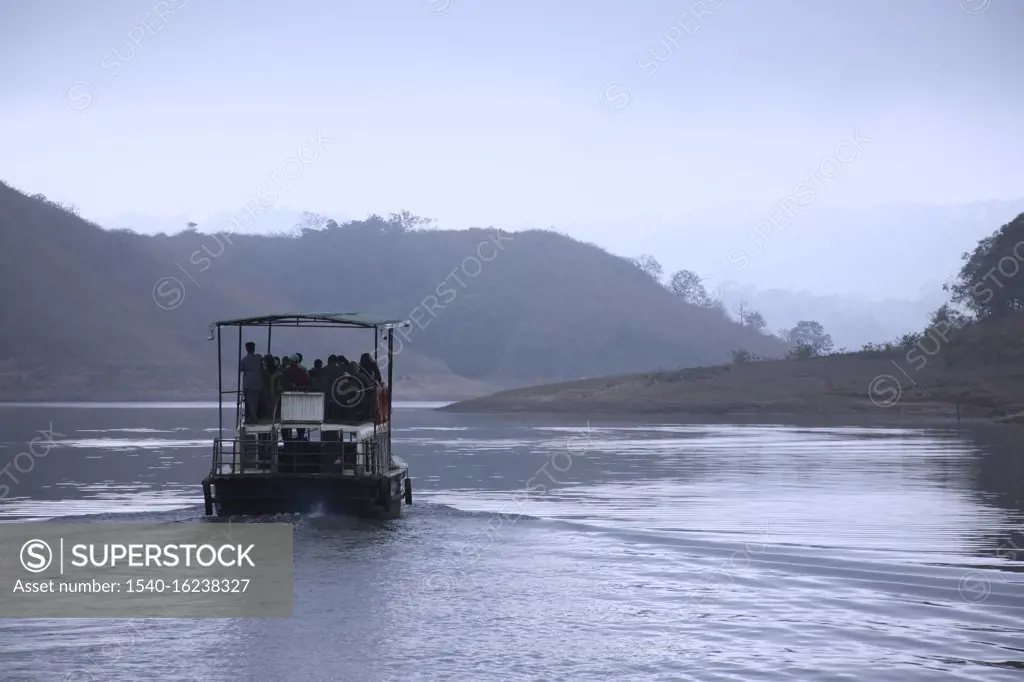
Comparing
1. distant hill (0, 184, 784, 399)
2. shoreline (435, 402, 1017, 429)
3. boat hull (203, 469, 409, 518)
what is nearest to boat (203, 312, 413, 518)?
boat hull (203, 469, 409, 518)

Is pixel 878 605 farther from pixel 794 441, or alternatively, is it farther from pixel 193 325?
pixel 193 325

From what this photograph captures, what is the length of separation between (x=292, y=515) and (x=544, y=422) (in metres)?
56.2

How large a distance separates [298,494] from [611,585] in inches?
299

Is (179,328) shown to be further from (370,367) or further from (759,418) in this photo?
(370,367)

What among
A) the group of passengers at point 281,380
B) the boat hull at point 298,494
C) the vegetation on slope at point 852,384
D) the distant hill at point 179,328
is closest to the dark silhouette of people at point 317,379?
the group of passengers at point 281,380

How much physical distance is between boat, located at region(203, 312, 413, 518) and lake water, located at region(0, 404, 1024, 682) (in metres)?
0.56

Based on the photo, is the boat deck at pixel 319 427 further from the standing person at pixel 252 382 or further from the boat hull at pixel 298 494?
the boat hull at pixel 298 494

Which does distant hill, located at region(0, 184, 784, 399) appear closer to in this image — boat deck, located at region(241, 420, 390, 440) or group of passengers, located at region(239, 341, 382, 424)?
group of passengers, located at region(239, 341, 382, 424)

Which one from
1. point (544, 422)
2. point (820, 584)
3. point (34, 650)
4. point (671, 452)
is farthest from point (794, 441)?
point (34, 650)

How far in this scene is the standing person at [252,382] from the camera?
23.4 m

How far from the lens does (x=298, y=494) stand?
73.4ft

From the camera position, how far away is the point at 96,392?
14225cm

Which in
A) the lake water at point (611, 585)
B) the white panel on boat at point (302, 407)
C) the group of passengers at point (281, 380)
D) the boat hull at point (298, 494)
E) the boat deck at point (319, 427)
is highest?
the group of passengers at point (281, 380)

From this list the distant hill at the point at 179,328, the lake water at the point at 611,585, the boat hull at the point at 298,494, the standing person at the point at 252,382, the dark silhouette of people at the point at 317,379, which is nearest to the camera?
the lake water at the point at 611,585
